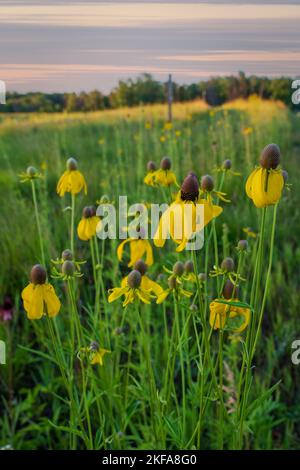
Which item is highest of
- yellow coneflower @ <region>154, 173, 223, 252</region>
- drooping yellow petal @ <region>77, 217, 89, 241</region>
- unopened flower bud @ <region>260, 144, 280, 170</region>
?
unopened flower bud @ <region>260, 144, 280, 170</region>

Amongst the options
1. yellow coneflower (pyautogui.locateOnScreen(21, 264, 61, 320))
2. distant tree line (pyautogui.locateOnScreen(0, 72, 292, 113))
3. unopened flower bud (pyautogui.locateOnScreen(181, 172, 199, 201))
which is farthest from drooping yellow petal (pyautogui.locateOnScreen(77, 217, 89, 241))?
distant tree line (pyautogui.locateOnScreen(0, 72, 292, 113))

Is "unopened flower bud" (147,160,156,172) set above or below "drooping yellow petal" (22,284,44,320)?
above

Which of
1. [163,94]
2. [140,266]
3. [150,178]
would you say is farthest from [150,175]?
[163,94]

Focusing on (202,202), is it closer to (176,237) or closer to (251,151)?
(176,237)

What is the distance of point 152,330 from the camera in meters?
1.55

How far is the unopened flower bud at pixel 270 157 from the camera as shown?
24.9 inches

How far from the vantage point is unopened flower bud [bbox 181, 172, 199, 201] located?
2.10 ft

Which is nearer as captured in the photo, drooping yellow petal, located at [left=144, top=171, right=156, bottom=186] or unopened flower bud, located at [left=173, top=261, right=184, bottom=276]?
unopened flower bud, located at [left=173, top=261, right=184, bottom=276]

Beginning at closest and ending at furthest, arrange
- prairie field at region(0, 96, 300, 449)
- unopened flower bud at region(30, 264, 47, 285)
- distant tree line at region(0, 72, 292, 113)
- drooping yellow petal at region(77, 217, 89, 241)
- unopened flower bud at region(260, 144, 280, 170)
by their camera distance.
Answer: unopened flower bud at region(260, 144, 280, 170) < unopened flower bud at region(30, 264, 47, 285) < prairie field at region(0, 96, 300, 449) < drooping yellow petal at region(77, 217, 89, 241) < distant tree line at region(0, 72, 292, 113)

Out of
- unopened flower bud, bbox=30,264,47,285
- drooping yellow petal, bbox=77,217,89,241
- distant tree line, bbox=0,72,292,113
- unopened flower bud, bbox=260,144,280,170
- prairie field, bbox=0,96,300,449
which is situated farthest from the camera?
distant tree line, bbox=0,72,292,113

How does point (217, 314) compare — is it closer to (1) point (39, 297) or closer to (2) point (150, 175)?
(1) point (39, 297)

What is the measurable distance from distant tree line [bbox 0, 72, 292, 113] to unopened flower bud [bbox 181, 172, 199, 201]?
165 centimetres

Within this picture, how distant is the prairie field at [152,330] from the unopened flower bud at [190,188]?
0.08 meters

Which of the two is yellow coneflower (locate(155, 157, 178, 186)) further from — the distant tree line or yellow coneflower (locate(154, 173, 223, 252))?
the distant tree line
